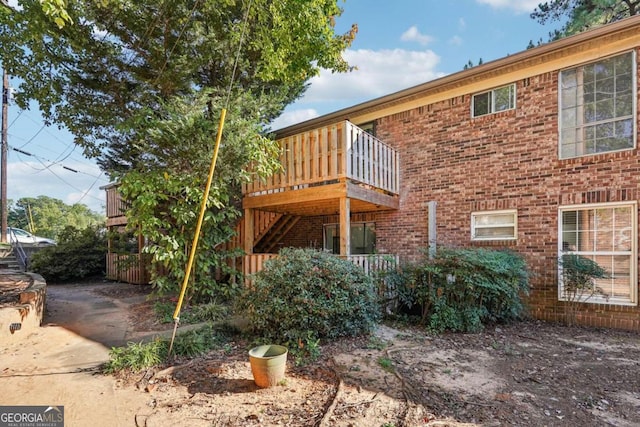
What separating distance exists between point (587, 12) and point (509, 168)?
1025cm

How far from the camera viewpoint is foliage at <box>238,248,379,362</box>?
5.52 meters

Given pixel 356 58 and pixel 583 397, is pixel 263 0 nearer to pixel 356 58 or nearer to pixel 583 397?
pixel 356 58

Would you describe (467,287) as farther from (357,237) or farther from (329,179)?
Result: (357,237)

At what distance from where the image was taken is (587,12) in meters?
13.0

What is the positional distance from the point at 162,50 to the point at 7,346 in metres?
6.58

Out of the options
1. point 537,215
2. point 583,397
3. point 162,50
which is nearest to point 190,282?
point 162,50

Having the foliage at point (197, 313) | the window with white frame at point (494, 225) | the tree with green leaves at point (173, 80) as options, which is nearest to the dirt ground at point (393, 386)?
the foliage at point (197, 313)

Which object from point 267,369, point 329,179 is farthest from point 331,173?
point 267,369

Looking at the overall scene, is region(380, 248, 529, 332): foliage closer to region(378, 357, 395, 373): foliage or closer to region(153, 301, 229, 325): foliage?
region(378, 357, 395, 373): foliage

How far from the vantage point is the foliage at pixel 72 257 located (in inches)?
556

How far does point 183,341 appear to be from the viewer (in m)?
5.19

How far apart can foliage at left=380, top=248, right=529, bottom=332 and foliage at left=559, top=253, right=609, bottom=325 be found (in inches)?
29.5

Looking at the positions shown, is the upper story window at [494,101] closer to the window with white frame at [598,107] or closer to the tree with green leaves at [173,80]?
the window with white frame at [598,107]

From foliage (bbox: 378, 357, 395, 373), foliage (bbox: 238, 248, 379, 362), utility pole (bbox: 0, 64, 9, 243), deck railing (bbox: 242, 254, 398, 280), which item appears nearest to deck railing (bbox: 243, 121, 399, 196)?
deck railing (bbox: 242, 254, 398, 280)
